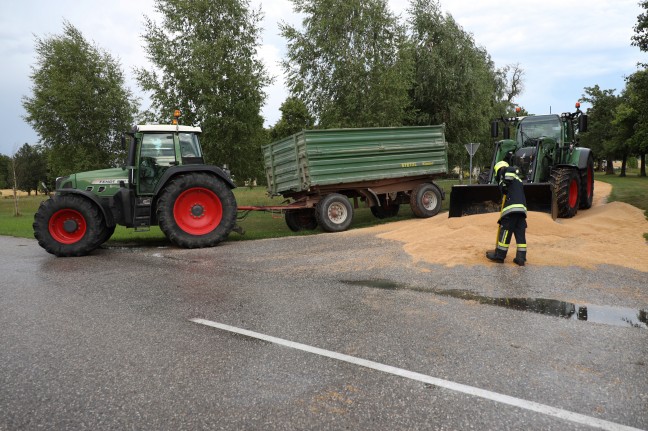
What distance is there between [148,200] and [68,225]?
160 centimetres

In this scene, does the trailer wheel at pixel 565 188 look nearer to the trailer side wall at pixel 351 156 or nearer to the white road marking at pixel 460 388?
the trailer side wall at pixel 351 156

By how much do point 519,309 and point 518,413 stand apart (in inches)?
96.5

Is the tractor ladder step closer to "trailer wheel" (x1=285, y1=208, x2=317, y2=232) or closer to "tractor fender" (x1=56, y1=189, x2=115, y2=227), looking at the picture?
"tractor fender" (x1=56, y1=189, x2=115, y2=227)

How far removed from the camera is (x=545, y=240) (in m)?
8.90

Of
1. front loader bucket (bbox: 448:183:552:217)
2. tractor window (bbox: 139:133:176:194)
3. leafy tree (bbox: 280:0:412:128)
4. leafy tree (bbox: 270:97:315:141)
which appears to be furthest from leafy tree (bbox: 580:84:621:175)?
tractor window (bbox: 139:133:176:194)

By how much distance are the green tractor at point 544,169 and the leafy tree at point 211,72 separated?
906cm

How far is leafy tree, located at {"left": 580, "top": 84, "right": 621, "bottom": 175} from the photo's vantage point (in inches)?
1928

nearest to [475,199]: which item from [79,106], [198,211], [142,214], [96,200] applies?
[198,211]

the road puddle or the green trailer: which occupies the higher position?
the green trailer

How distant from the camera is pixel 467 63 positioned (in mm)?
21375

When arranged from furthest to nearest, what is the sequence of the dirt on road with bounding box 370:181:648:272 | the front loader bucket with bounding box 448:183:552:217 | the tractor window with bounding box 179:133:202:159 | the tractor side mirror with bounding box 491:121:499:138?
1. the tractor side mirror with bounding box 491:121:499:138
2. the front loader bucket with bounding box 448:183:552:217
3. the tractor window with bounding box 179:133:202:159
4. the dirt on road with bounding box 370:181:648:272

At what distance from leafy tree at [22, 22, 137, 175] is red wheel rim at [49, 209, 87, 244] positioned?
42.2 feet

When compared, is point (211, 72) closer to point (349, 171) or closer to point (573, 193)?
point (349, 171)

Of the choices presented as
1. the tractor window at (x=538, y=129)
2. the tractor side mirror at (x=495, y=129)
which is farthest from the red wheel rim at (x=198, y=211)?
the tractor window at (x=538, y=129)
